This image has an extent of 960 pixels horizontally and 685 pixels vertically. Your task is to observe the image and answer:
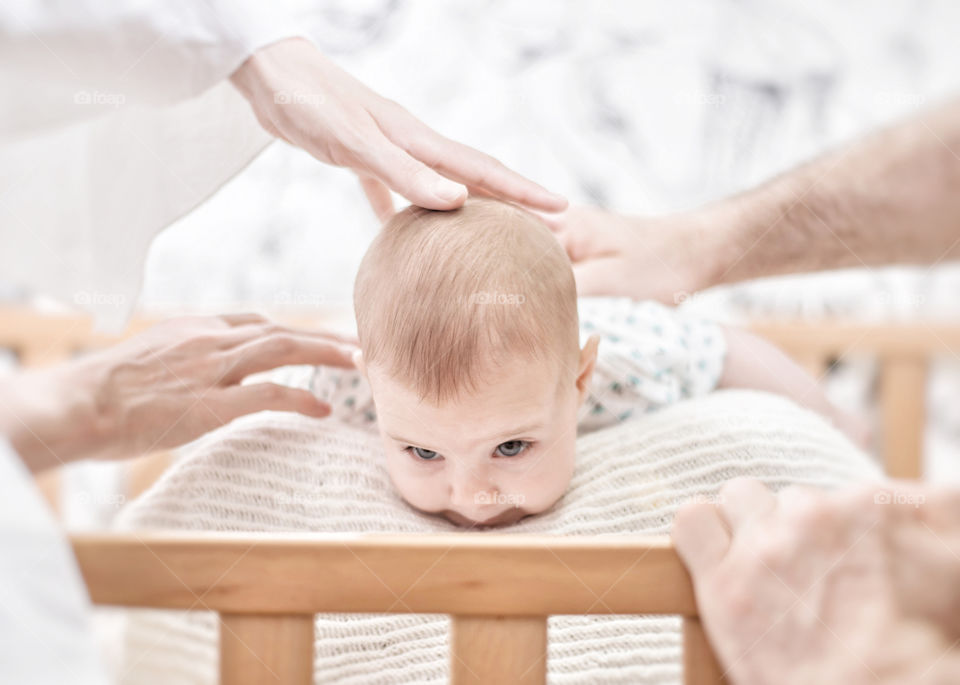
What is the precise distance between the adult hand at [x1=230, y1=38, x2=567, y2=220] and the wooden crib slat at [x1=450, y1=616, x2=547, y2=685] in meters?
0.26

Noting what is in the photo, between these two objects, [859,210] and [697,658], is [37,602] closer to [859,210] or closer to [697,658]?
[697,658]

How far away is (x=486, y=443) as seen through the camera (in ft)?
2.01

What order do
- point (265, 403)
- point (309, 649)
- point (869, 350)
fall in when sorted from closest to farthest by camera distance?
point (309, 649)
point (265, 403)
point (869, 350)

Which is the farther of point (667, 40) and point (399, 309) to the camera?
point (667, 40)

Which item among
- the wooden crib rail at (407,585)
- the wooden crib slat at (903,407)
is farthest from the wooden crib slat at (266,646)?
the wooden crib slat at (903,407)

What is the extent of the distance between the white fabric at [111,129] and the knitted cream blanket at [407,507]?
0.16 metres

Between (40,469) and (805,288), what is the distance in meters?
1.08

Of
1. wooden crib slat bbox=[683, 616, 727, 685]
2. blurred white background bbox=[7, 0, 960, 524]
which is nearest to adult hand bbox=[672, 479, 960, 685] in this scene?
wooden crib slat bbox=[683, 616, 727, 685]

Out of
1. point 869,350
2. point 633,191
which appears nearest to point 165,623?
point 633,191

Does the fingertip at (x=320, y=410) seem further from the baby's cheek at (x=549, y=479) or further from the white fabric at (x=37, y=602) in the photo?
the white fabric at (x=37, y=602)

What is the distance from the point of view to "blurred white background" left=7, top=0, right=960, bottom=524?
1188mm

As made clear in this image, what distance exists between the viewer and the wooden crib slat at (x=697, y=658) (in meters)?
0.50

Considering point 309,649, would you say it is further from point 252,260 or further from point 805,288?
point 805,288

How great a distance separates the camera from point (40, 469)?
21.0 inches
